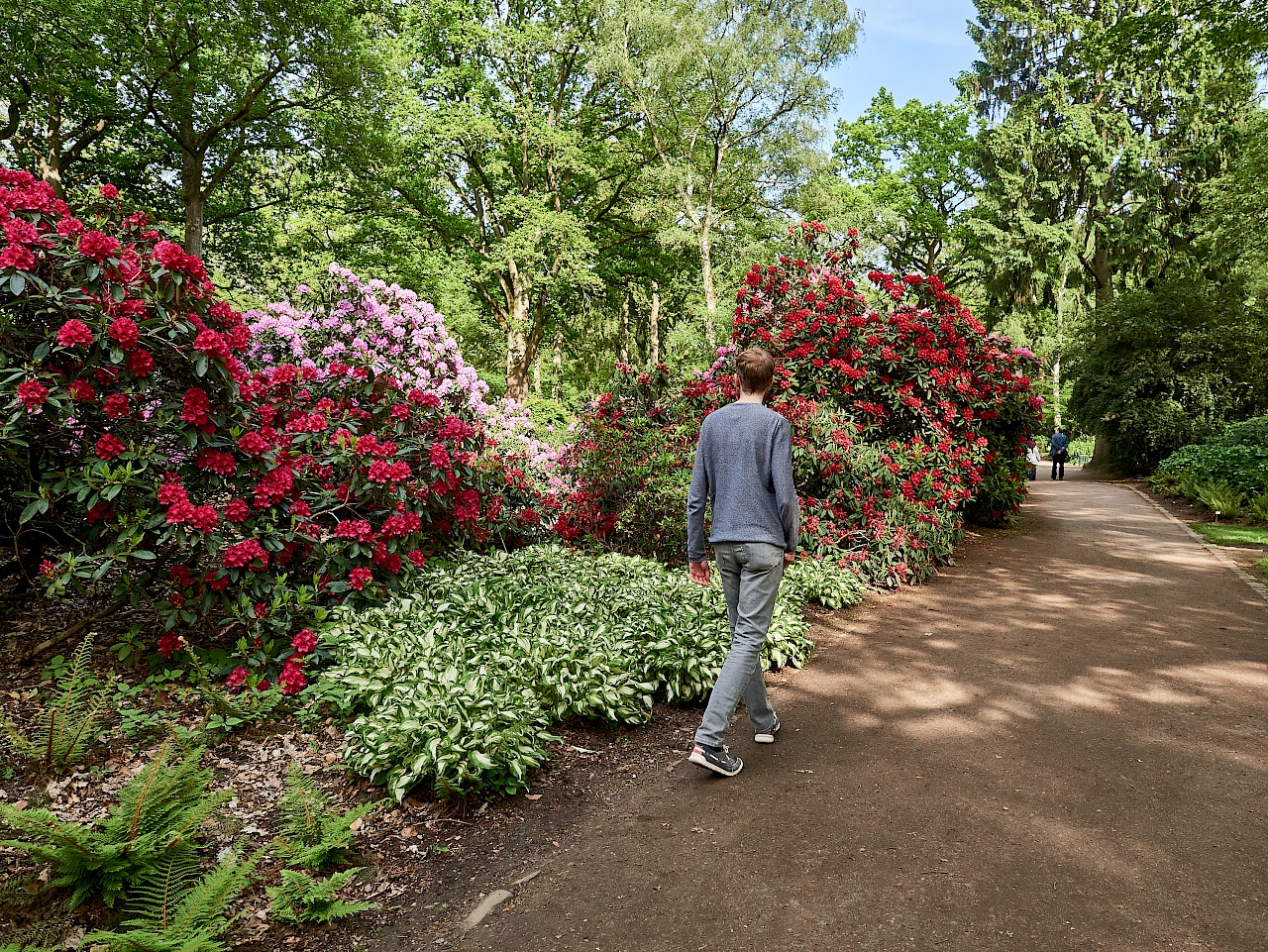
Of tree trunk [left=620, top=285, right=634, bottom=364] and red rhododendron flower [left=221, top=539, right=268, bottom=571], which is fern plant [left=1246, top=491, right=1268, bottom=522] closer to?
red rhododendron flower [left=221, top=539, right=268, bottom=571]

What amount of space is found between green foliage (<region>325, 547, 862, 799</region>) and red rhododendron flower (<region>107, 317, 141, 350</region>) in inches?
70.9

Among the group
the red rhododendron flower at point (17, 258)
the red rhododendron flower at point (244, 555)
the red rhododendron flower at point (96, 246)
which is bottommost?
the red rhododendron flower at point (244, 555)

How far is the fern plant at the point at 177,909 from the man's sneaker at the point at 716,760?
5.98ft

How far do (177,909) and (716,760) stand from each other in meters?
2.15

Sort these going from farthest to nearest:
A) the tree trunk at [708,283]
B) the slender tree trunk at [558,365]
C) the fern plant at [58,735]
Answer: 1. the slender tree trunk at [558,365]
2. the tree trunk at [708,283]
3. the fern plant at [58,735]

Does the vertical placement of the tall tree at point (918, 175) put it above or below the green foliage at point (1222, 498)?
above

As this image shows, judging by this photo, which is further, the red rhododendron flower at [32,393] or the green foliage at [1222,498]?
the green foliage at [1222,498]

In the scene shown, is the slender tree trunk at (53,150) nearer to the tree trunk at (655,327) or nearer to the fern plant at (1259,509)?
the tree trunk at (655,327)

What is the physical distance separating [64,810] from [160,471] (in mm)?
1905

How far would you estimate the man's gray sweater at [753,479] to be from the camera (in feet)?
11.4

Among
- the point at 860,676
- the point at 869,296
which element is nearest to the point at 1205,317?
the point at 869,296

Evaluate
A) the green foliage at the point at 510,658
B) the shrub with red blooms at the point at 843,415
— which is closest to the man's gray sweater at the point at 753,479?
the green foliage at the point at 510,658

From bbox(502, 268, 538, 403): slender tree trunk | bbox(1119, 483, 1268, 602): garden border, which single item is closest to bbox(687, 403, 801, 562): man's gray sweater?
bbox(1119, 483, 1268, 602): garden border

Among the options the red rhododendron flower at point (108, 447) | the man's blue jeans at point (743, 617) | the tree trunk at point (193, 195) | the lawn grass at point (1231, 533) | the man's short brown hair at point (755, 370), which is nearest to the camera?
the man's blue jeans at point (743, 617)
